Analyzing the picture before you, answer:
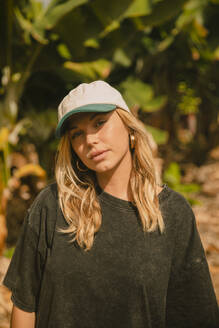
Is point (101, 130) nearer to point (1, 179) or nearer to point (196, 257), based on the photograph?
point (196, 257)

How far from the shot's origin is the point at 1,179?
11.4 feet

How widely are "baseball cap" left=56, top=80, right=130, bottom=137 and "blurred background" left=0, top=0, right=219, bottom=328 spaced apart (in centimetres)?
201

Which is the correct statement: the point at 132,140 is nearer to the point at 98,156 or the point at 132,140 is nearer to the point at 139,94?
the point at 98,156

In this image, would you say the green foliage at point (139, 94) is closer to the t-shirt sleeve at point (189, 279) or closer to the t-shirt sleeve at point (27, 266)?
the t-shirt sleeve at point (189, 279)

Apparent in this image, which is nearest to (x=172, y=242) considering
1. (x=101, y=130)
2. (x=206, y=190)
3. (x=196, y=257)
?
(x=196, y=257)

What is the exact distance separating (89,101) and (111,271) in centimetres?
60

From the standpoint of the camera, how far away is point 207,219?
→ 16.7ft

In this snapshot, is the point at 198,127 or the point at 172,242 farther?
the point at 198,127

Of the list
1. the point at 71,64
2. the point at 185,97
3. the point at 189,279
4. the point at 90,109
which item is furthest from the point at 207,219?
the point at 90,109

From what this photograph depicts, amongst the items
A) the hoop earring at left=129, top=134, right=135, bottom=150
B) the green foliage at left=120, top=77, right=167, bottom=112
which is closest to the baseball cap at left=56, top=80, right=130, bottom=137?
the hoop earring at left=129, top=134, right=135, bottom=150

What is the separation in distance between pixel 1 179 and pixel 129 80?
7.67ft

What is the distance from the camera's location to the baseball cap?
1.22 m

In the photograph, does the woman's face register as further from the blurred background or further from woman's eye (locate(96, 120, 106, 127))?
the blurred background

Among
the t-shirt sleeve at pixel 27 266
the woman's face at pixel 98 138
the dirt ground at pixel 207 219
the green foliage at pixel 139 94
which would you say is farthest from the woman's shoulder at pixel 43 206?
the green foliage at pixel 139 94
